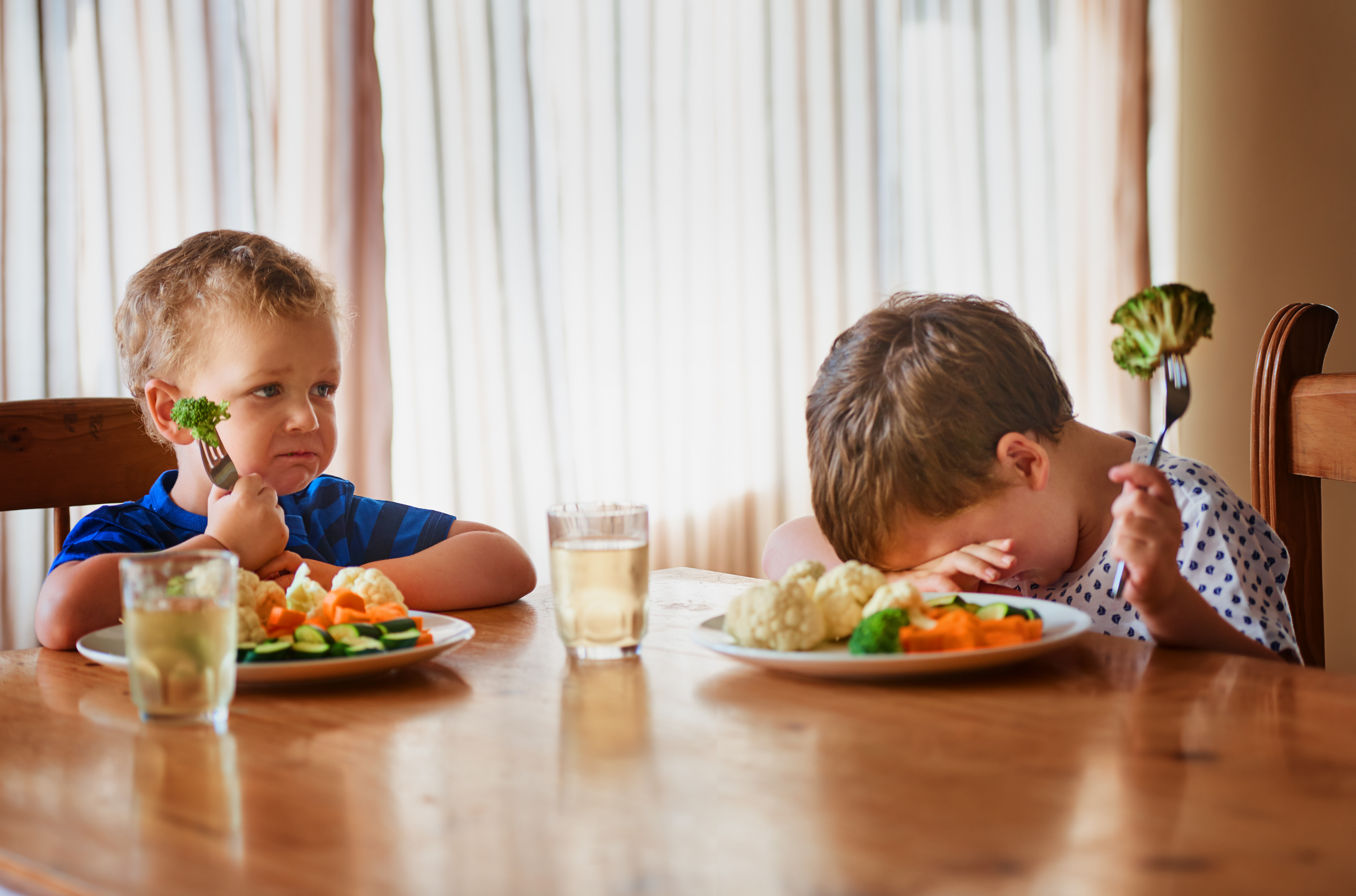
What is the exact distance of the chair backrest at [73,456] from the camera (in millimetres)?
1376

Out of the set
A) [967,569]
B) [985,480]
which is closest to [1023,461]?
[985,480]

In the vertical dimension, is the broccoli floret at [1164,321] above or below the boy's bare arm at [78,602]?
above

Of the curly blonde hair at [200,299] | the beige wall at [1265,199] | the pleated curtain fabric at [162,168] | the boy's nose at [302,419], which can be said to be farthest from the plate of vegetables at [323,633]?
the beige wall at [1265,199]

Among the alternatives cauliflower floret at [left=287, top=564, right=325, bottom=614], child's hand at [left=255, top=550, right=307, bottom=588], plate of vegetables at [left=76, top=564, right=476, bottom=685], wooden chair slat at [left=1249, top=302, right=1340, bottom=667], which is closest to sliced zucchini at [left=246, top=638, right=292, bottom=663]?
plate of vegetables at [left=76, top=564, right=476, bottom=685]

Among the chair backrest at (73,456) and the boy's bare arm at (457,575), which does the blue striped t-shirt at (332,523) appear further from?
the boy's bare arm at (457,575)

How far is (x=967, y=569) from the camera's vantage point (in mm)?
1086

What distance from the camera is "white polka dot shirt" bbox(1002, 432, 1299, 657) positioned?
107 centimetres

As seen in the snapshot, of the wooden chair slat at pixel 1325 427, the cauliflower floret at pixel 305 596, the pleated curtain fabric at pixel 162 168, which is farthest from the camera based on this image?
the pleated curtain fabric at pixel 162 168

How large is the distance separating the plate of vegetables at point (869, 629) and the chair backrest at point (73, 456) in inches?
35.4

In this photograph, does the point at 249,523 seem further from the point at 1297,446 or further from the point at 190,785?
the point at 1297,446

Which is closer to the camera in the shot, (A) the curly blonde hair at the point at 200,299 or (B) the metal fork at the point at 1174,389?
(B) the metal fork at the point at 1174,389

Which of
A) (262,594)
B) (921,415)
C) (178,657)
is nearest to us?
(178,657)

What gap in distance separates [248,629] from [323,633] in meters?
0.06

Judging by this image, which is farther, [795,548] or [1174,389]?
[795,548]
